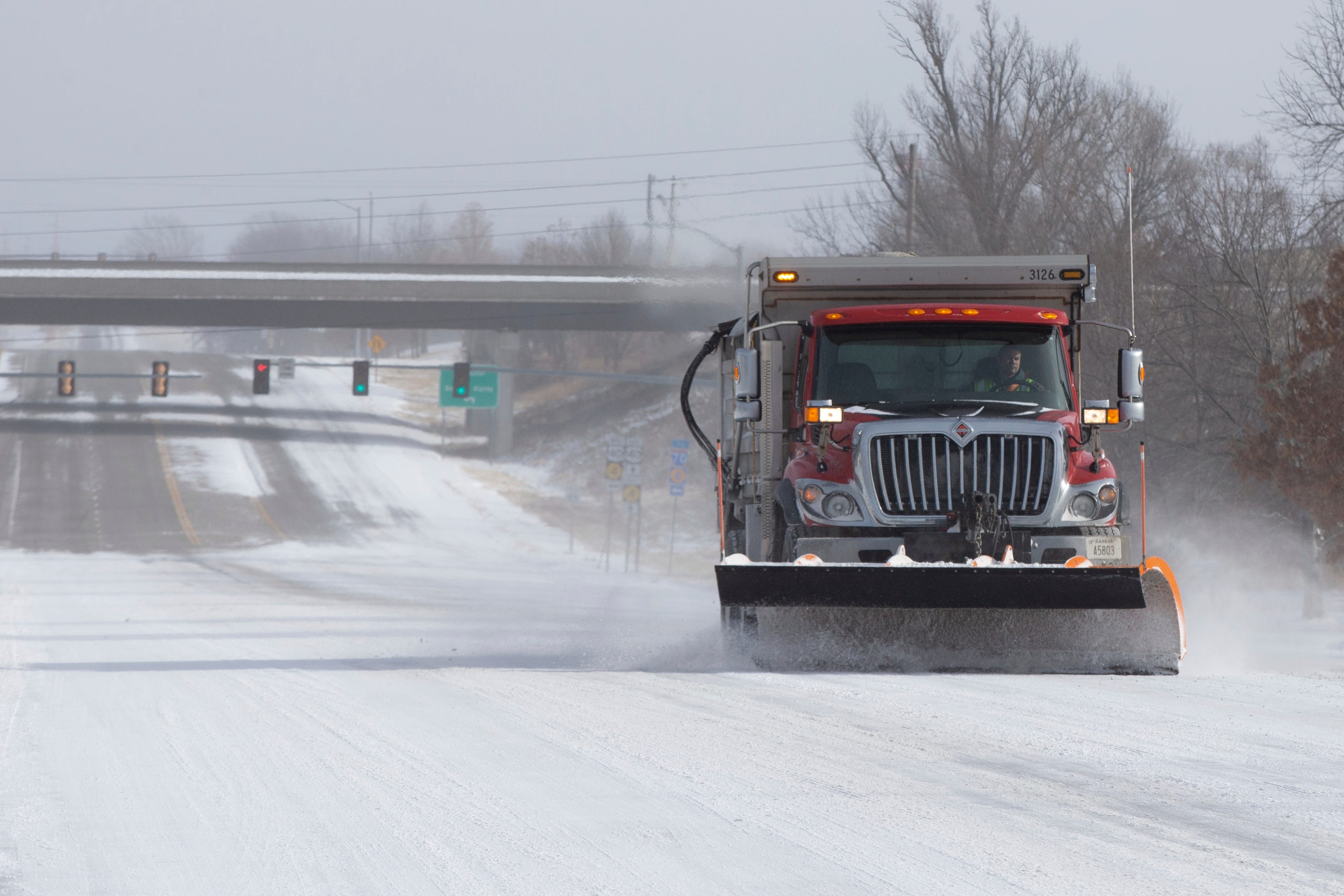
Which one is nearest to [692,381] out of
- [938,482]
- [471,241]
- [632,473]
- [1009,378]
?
[1009,378]

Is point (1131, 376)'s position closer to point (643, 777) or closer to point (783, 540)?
point (783, 540)

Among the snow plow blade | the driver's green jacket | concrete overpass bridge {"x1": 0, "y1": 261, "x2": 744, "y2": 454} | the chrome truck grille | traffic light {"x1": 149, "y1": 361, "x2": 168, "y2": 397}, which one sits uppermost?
concrete overpass bridge {"x1": 0, "y1": 261, "x2": 744, "y2": 454}

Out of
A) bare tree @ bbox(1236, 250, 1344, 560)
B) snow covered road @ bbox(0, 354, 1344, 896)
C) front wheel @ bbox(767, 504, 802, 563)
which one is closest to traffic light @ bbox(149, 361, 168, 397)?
bare tree @ bbox(1236, 250, 1344, 560)

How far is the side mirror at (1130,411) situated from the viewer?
10.8 m

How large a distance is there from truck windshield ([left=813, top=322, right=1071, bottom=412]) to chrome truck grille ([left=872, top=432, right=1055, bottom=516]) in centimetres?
69

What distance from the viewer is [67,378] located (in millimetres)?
55531

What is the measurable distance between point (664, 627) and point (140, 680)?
24.9 ft

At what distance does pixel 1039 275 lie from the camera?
37.5 feet

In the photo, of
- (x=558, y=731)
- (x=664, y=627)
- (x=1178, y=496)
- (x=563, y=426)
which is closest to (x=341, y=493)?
(x=563, y=426)

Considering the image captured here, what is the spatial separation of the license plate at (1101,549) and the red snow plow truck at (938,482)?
11mm

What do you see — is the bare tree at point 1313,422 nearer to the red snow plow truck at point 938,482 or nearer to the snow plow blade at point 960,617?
the red snow plow truck at point 938,482

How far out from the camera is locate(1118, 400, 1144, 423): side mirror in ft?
35.3

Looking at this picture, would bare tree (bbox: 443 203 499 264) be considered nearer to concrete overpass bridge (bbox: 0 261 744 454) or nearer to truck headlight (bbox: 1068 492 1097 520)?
concrete overpass bridge (bbox: 0 261 744 454)

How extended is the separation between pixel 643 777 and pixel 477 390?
5139 centimetres
